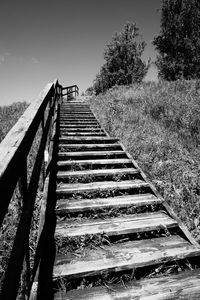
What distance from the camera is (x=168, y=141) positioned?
6.20 metres

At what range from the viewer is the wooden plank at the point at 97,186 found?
3.50m

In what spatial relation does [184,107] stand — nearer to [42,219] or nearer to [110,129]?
[110,129]

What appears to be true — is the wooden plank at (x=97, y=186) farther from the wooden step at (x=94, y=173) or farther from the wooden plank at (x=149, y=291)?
the wooden plank at (x=149, y=291)

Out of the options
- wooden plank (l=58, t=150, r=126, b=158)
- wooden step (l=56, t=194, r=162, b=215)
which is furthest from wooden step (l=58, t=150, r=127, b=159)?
wooden step (l=56, t=194, r=162, b=215)

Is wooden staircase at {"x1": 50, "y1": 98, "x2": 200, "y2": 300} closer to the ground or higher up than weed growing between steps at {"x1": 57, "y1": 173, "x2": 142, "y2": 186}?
closer to the ground

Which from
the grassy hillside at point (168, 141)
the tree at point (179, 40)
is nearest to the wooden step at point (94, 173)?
the grassy hillside at point (168, 141)

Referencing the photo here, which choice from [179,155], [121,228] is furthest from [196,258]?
[179,155]

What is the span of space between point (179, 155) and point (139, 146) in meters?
1.00

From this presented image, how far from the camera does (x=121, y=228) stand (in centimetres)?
278

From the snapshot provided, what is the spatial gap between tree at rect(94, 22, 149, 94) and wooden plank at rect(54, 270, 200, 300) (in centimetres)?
2937

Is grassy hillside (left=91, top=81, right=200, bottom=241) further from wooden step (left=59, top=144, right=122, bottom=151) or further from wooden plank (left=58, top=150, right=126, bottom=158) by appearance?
wooden plank (left=58, top=150, right=126, bottom=158)

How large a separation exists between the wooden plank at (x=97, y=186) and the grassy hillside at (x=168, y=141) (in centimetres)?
60

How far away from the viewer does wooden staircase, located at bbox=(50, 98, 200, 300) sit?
2094mm

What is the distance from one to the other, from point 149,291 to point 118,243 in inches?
26.5
